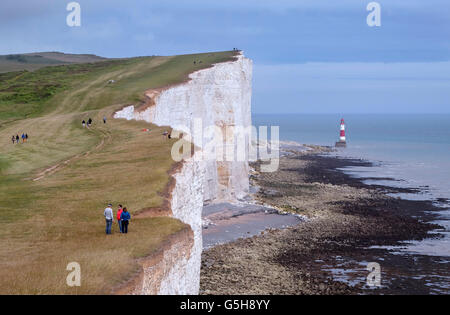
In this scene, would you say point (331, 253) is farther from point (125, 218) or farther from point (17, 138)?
point (17, 138)

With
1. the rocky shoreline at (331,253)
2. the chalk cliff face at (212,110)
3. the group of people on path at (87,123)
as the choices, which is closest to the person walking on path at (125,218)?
the rocky shoreline at (331,253)

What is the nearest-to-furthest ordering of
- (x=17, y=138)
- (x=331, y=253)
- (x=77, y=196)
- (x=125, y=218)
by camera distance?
(x=125, y=218) → (x=77, y=196) → (x=331, y=253) → (x=17, y=138)

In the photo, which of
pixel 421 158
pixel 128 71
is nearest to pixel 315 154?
pixel 421 158

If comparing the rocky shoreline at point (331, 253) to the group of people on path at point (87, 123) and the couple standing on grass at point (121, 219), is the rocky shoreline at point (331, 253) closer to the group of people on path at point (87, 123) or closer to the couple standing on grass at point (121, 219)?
the couple standing on grass at point (121, 219)

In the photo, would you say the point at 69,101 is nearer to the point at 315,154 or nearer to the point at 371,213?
the point at 371,213

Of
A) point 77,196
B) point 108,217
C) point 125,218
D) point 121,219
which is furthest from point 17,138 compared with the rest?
point 125,218

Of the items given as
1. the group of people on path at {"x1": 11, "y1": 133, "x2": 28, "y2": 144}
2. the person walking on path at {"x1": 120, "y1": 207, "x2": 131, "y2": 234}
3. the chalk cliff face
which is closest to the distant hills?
the chalk cliff face

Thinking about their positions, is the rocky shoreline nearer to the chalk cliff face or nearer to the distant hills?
the chalk cliff face

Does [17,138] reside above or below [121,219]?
above
